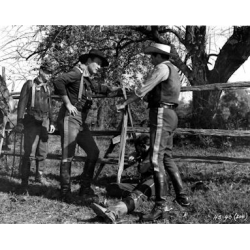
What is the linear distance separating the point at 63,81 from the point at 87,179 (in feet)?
5.06

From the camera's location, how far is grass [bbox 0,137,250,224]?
4328 millimetres

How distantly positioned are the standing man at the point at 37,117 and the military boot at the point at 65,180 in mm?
555

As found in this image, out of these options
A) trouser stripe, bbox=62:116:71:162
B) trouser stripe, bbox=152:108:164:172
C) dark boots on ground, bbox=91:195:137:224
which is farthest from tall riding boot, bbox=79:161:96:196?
trouser stripe, bbox=152:108:164:172

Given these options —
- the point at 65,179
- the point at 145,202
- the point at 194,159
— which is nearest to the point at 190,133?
the point at 194,159

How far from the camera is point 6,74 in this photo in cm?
536

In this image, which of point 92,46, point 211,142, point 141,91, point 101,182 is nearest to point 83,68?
point 92,46

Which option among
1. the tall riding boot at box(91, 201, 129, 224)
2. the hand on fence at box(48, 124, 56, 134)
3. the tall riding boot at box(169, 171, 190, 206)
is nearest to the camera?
the tall riding boot at box(91, 201, 129, 224)

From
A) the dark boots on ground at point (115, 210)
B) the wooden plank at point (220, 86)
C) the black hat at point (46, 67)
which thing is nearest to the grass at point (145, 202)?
the dark boots on ground at point (115, 210)

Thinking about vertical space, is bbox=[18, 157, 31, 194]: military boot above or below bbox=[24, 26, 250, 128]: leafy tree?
below

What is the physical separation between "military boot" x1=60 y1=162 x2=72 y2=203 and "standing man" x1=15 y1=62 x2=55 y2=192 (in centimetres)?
55

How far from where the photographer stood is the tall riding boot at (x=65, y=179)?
16.4 feet

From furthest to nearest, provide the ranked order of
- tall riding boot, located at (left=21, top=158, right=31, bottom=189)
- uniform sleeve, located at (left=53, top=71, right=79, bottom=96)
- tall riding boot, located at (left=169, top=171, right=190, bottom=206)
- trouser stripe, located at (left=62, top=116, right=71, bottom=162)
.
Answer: tall riding boot, located at (left=21, top=158, right=31, bottom=189) → trouser stripe, located at (left=62, top=116, right=71, bottom=162) → uniform sleeve, located at (left=53, top=71, right=79, bottom=96) → tall riding boot, located at (left=169, top=171, right=190, bottom=206)
